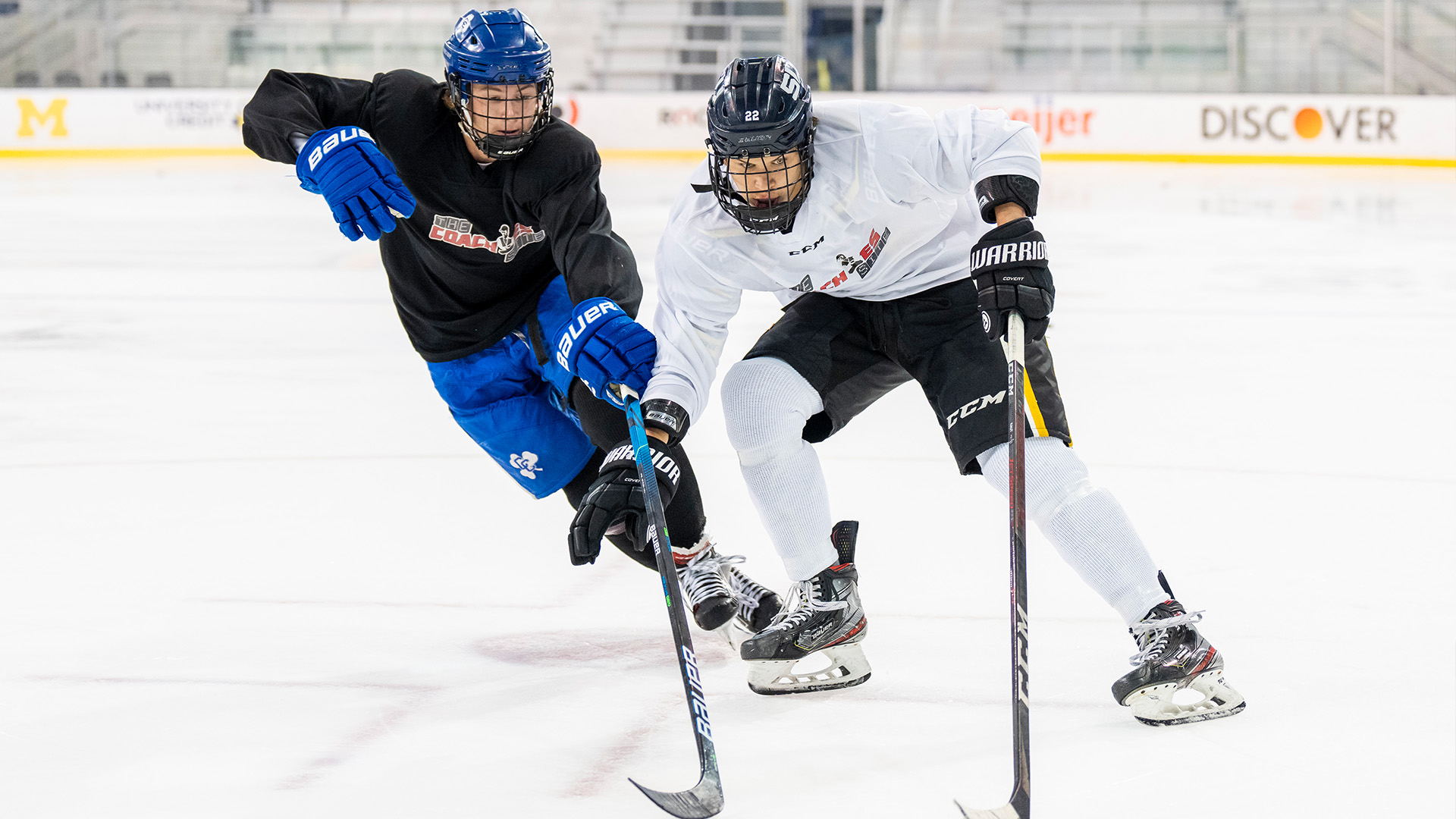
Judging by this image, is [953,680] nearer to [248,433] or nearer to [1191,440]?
[1191,440]

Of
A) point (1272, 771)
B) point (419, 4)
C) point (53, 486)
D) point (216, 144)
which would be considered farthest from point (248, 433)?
point (419, 4)

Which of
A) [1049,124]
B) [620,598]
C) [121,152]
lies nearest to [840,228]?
[620,598]

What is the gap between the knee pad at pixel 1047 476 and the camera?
7.38ft

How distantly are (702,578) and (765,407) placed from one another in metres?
0.42

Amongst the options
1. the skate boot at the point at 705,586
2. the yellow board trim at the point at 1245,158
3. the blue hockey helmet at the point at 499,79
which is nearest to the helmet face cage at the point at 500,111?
the blue hockey helmet at the point at 499,79

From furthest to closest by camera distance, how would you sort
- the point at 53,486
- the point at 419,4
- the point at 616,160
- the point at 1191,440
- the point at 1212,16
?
the point at 419,4 → the point at 1212,16 → the point at 616,160 → the point at 1191,440 → the point at 53,486

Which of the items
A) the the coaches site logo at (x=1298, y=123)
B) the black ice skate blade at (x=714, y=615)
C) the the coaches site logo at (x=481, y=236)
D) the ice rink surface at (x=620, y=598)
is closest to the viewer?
the ice rink surface at (x=620, y=598)

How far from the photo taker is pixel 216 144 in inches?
572

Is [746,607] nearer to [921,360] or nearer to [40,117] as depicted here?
[921,360]

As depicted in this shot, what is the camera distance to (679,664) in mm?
2186

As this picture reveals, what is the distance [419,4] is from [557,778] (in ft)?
51.2

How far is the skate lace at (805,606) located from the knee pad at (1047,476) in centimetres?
39

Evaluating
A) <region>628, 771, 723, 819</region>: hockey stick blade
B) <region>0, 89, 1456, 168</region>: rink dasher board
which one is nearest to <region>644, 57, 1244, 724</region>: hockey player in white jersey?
<region>628, 771, 723, 819</region>: hockey stick blade

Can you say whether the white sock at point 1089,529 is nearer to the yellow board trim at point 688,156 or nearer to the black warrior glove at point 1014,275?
the black warrior glove at point 1014,275
